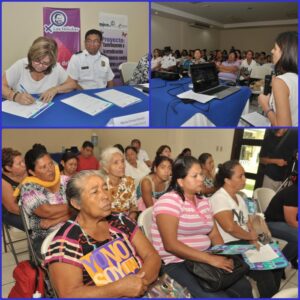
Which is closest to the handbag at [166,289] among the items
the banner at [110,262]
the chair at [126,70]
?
the banner at [110,262]

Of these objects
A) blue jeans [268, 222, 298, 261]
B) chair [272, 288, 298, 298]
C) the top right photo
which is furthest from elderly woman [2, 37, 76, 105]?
blue jeans [268, 222, 298, 261]

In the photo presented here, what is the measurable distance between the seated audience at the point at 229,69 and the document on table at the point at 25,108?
90.7 inches

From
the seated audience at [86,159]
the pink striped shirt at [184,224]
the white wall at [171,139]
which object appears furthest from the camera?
the white wall at [171,139]

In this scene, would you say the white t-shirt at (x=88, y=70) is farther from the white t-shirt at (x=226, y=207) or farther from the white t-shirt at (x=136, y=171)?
the white t-shirt at (x=226, y=207)

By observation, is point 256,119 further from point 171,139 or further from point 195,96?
point 171,139

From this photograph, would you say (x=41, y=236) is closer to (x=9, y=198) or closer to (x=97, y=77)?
(x=9, y=198)

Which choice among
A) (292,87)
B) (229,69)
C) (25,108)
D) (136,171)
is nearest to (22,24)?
(25,108)

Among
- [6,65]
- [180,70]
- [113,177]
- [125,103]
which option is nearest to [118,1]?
[180,70]

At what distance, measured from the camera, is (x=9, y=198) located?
7.02 ft

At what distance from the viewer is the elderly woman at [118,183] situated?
2.29 meters

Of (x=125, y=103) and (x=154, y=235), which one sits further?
(x=125, y=103)

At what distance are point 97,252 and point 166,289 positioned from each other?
375 mm

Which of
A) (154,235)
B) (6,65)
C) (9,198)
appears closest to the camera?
(154,235)

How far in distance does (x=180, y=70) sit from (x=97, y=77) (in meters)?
1.16
